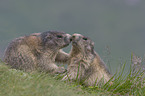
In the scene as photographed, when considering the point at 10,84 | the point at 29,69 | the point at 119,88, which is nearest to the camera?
the point at 10,84

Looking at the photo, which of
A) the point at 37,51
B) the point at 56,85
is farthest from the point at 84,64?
the point at 56,85

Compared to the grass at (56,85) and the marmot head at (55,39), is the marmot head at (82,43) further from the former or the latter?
the grass at (56,85)

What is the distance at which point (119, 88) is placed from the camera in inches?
322

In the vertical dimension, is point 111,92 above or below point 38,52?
below

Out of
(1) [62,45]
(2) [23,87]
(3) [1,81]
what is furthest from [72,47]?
(2) [23,87]

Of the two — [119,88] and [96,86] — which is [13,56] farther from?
[119,88]

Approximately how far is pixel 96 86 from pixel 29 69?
247cm

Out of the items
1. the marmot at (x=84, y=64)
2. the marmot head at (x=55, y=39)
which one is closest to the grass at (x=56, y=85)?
the marmot at (x=84, y=64)

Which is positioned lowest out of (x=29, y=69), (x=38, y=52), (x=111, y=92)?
(x=111, y=92)

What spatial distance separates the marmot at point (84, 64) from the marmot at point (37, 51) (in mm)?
363

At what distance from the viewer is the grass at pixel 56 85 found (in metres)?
5.07

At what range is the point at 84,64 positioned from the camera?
8.31 m

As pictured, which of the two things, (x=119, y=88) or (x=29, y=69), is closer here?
(x=29, y=69)

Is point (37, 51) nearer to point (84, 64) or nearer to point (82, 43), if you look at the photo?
point (82, 43)
